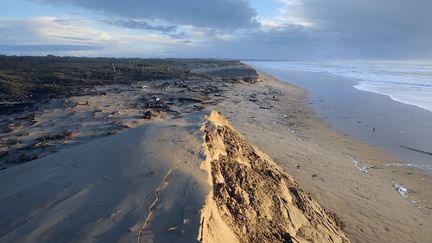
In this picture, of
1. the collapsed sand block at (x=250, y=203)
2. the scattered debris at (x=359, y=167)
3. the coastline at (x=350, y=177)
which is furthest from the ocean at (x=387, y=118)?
the collapsed sand block at (x=250, y=203)

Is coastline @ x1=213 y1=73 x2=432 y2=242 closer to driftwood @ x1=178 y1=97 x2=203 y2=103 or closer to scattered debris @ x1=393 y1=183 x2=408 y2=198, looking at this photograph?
scattered debris @ x1=393 y1=183 x2=408 y2=198

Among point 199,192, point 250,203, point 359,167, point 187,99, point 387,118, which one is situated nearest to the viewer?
point 199,192

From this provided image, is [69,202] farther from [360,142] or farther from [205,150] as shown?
[360,142]

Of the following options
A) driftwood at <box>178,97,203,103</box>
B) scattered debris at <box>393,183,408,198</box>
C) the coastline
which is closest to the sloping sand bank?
the coastline

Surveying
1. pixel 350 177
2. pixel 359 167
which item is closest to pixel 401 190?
pixel 350 177

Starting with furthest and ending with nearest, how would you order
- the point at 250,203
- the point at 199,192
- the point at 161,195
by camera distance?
1. the point at 250,203
2. the point at 199,192
3. the point at 161,195

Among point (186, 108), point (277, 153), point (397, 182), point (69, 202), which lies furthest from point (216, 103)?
point (69, 202)

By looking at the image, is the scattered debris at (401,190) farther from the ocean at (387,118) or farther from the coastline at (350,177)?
the ocean at (387,118)

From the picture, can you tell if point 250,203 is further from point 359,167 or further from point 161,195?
point 359,167
